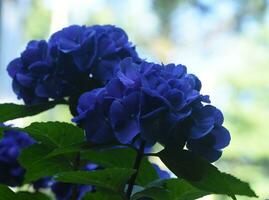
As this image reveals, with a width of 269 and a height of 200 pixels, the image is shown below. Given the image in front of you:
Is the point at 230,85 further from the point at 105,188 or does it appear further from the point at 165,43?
the point at 105,188

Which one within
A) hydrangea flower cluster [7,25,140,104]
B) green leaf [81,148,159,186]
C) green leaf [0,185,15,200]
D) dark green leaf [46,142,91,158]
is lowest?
green leaf [0,185,15,200]

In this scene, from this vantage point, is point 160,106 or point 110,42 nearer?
point 160,106

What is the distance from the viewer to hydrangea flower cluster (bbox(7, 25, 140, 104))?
0.58m

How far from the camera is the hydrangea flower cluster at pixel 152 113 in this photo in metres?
0.46

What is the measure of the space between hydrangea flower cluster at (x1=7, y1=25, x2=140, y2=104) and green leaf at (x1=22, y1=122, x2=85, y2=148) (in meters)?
0.05

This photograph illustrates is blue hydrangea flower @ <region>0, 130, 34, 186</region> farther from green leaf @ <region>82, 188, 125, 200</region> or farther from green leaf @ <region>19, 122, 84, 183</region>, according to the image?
Answer: green leaf @ <region>82, 188, 125, 200</region>

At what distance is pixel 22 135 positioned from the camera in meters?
0.80

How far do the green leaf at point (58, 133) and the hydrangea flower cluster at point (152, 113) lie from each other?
5 cm

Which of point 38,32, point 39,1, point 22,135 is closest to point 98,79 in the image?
point 22,135

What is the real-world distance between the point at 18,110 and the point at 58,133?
5 centimetres

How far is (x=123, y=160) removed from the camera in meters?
0.58

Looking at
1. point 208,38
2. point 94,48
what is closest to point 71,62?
point 94,48

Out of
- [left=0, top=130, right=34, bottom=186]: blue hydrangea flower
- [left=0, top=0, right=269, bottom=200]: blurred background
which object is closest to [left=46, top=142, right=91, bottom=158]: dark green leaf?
[left=0, top=130, right=34, bottom=186]: blue hydrangea flower

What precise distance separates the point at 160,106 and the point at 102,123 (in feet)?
0.14
